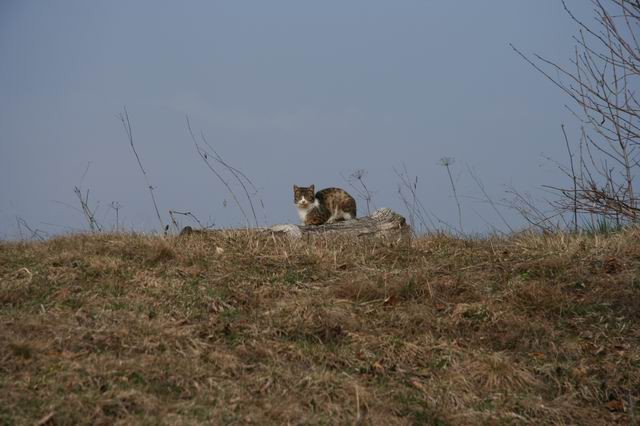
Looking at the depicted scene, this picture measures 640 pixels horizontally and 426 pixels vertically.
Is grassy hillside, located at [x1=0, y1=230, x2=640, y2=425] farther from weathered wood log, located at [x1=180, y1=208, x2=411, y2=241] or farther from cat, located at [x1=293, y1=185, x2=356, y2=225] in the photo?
cat, located at [x1=293, y1=185, x2=356, y2=225]

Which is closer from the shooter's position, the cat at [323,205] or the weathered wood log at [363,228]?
the weathered wood log at [363,228]

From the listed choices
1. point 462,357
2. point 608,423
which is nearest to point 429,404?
point 462,357

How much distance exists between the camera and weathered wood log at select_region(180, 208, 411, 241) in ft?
27.3

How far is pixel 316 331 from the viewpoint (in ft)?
18.5

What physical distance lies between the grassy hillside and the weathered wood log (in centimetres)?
42

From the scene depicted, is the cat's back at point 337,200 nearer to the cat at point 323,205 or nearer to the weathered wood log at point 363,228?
the cat at point 323,205

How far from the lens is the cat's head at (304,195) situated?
1038cm

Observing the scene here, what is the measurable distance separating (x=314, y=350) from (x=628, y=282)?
3.37m

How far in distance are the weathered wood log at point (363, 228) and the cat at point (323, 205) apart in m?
1.64

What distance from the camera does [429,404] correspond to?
191 inches

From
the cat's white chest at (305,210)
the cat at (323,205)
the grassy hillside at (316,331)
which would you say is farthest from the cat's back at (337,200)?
the grassy hillside at (316,331)

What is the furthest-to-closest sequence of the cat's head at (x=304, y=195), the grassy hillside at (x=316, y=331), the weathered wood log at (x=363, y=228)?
the cat's head at (x=304, y=195)
the weathered wood log at (x=363, y=228)
the grassy hillside at (x=316, y=331)

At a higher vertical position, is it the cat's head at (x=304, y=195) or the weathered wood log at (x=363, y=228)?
the cat's head at (x=304, y=195)

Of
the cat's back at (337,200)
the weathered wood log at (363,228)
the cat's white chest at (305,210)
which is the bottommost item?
the weathered wood log at (363,228)
